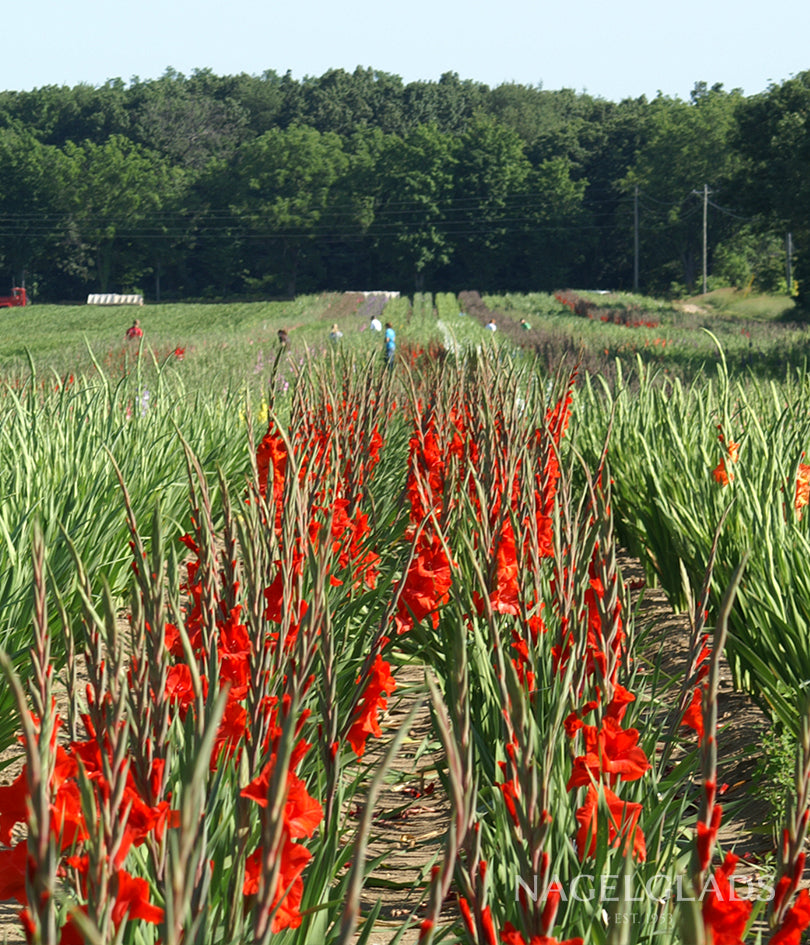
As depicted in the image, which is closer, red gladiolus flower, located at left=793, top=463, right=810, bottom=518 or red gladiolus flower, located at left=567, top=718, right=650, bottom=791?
red gladiolus flower, located at left=567, top=718, right=650, bottom=791

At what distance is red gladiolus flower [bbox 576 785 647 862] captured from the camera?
1.73 metres

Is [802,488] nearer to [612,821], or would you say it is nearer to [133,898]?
[612,821]

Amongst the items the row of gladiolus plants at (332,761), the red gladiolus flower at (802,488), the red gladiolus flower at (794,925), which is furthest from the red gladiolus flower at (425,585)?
the red gladiolus flower at (802,488)

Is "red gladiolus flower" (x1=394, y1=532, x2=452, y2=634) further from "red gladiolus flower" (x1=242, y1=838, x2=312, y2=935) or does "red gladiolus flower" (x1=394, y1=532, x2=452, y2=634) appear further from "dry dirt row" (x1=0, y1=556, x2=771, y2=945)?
"red gladiolus flower" (x1=242, y1=838, x2=312, y2=935)

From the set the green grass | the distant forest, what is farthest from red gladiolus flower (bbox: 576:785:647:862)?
the distant forest

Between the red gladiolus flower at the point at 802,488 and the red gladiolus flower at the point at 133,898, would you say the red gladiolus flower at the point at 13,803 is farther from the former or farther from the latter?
the red gladiolus flower at the point at 802,488

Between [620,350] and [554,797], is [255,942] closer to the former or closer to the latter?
[554,797]

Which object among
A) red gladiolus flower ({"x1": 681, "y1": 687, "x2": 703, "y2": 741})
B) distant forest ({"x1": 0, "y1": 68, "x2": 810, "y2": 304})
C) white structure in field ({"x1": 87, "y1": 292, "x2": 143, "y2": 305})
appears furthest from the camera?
white structure in field ({"x1": 87, "y1": 292, "x2": 143, "y2": 305})

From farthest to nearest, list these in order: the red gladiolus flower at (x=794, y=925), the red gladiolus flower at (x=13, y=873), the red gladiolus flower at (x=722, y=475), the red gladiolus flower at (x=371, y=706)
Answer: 1. the red gladiolus flower at (x=722, y=475)
2. the red gladiolus flower at (x=371, y=706)
3. the red gladiolus flower at (x=13, y=873)
4. the red gladiolus flower at (x=794, y=925)

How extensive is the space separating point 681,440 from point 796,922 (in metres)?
4.21

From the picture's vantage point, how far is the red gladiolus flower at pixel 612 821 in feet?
5.68

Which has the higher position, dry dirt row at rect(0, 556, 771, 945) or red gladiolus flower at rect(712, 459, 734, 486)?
red gladiolus flower at rect(712, 459, 734, 486)

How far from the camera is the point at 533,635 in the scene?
2.64m

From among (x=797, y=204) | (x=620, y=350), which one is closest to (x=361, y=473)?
(x=620, y=350)
